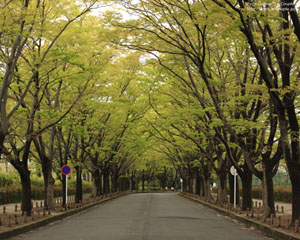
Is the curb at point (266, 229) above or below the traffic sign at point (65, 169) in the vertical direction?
below

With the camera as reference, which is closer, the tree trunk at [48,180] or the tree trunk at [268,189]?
the tree trunk at [268,189]

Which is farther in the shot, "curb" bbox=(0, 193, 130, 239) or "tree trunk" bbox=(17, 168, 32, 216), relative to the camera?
"tree trunk" bbox=(17, 168, 32, 216)

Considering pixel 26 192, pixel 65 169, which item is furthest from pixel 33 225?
pixel 65 169

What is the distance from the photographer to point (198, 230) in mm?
15688

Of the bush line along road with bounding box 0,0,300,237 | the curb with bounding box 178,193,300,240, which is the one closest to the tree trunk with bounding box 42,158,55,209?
the bush line along road with bounding box 0,0,300,237

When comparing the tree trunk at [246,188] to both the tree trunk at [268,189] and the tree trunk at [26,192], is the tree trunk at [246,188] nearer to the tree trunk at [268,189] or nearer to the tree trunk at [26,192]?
the tree trunk at [268,189]

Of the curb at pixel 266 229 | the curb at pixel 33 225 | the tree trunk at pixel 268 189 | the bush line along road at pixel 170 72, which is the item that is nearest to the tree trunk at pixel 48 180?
the bush line along road at pixel 170 72

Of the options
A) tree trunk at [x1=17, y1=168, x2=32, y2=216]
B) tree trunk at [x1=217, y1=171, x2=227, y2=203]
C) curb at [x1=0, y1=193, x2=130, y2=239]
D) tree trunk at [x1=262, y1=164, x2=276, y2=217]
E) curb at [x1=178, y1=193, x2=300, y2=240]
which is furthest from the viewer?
tree trunk at [x1=217, y1=171, x2=227, y2=203]

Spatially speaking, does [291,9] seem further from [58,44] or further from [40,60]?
[58,44]

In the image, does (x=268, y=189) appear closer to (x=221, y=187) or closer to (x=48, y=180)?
(x=221, y=187)

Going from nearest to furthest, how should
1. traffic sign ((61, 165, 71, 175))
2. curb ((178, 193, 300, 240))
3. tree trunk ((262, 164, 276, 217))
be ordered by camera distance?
curb ((178, 193, 300, 240)) < tree trunk ((262, 164, 276, 217)) < traffic sign ((61, 165, 71, 175))

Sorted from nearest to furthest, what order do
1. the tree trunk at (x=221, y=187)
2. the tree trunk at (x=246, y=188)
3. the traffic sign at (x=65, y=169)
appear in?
the tree trunk at (x=246, y=188)
the traffic sign at (x=65, y=169)
the tree trunk at (x=221, y=187)

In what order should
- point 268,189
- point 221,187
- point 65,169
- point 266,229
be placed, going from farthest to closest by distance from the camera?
point 221,187 < point 65,169 < point 268,189 < point 266,229

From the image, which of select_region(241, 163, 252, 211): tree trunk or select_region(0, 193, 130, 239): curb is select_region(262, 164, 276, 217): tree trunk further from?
select_region(0, 193, 130, 239): curb
